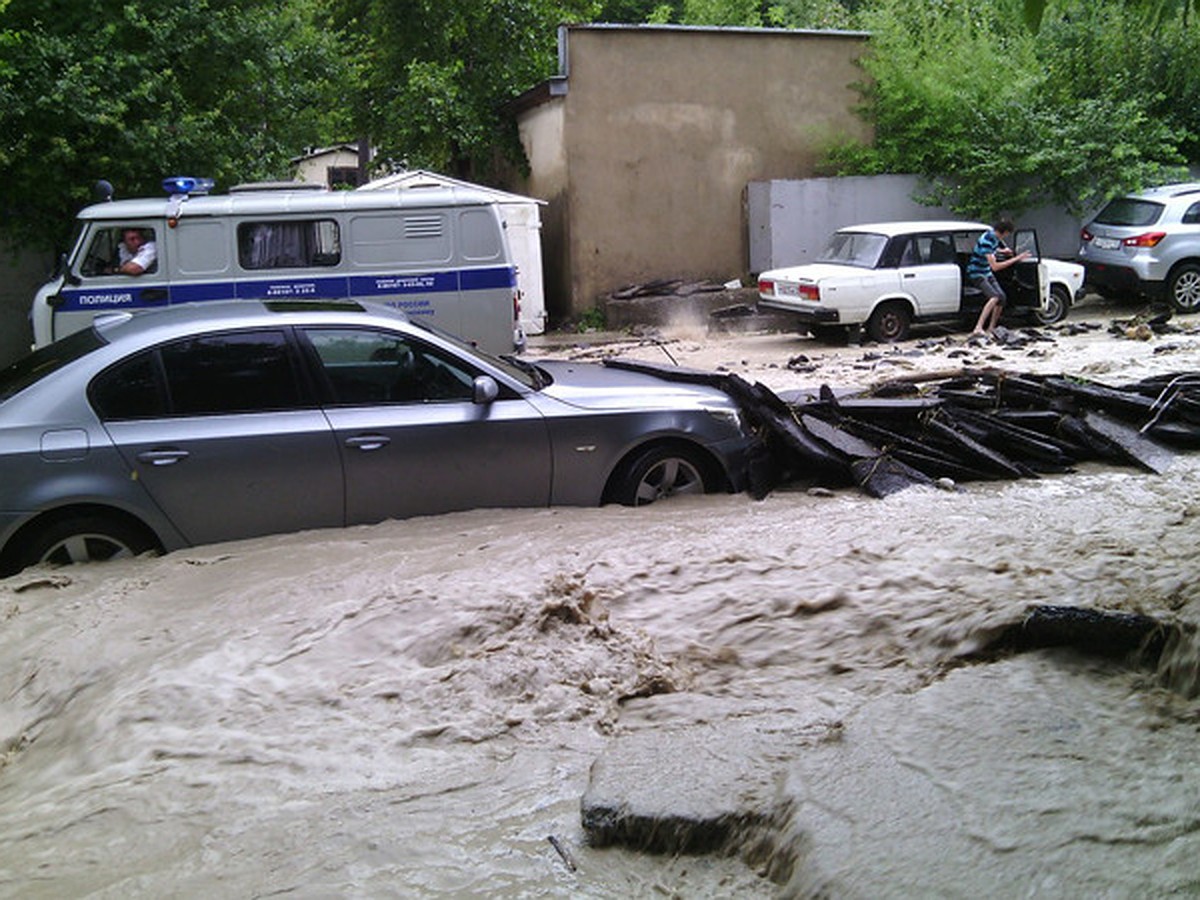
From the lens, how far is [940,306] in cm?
1578

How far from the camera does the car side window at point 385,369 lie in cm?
614

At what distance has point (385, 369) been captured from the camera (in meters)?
6.22

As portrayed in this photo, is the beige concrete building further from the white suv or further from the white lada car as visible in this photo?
the white suv

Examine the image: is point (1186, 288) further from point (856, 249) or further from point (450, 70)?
point (450, 70)

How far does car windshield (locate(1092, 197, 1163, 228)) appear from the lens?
1672 cm

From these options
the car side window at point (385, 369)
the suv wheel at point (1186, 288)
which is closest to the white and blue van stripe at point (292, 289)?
the car side window at point (385, 369)

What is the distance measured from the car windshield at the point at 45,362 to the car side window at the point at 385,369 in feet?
3.88

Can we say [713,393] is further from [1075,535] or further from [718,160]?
[718,160]

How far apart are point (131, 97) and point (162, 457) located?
370 inches

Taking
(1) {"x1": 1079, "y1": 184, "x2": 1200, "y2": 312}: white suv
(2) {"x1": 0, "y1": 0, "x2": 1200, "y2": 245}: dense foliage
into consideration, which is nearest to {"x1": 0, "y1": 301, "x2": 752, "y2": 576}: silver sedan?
(2) {"x1": 0, "y1": 0, "x2": 1200, "y2": 245}: dense foliage

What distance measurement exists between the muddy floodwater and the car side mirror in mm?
668

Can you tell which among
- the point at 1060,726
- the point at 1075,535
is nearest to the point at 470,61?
the point at 1075,535

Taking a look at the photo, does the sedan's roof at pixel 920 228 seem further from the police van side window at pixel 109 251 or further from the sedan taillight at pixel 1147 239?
the police van side window at pixel 109 251

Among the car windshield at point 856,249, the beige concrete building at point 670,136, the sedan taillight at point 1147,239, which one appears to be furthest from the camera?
the beige concrete building at point 670,136
